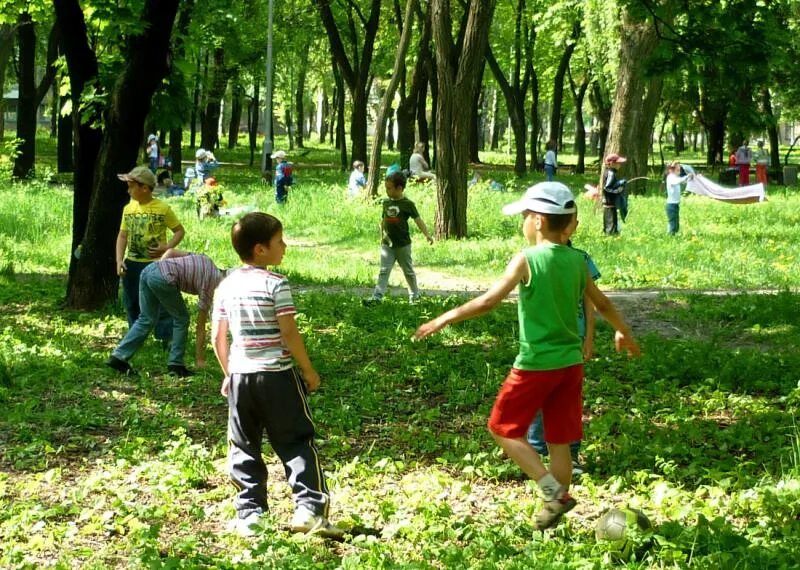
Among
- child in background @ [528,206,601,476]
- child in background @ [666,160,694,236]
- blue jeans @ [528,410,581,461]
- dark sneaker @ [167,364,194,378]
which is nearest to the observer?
child in background @ [528,206,601,476]

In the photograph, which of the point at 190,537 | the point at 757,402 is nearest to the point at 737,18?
the point at 757,402

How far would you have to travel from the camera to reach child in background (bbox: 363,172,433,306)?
12.1 metres

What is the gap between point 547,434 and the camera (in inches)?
213

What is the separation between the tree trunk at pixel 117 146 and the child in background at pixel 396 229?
270 cm

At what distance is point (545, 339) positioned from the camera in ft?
17.1

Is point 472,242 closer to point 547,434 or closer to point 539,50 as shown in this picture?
point 547,434

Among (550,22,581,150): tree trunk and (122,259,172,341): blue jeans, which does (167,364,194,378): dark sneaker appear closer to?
(122,259,172,341): blue jeans

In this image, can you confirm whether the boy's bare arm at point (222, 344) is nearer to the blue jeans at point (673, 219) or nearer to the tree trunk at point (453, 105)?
the tree trunk at point (453, 105)

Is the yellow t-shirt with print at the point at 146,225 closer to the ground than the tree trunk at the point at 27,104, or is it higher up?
closer to the ground

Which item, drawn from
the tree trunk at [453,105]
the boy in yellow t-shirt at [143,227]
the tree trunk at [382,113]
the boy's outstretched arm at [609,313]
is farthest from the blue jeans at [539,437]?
the tree trunk at [382,113]

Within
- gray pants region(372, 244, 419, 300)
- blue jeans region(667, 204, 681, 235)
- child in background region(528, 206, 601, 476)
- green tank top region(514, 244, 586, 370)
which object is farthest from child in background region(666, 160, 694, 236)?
green tank top region(514, 244, 586, 370)

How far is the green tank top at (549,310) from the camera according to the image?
5.22m

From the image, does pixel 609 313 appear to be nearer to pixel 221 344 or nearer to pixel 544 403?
pixel 544 403

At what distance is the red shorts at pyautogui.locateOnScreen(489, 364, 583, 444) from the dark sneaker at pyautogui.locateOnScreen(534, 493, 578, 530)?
0.29 m
